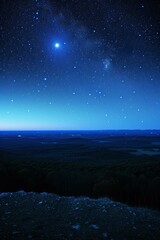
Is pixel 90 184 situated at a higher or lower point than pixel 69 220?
lower

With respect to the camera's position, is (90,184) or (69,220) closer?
(69,220)

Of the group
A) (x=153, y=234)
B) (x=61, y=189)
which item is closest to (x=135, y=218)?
(x=153, y=234)

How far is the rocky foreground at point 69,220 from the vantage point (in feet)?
25.7

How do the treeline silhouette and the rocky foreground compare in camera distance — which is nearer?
the rocky foreground

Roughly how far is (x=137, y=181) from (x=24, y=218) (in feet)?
51.8

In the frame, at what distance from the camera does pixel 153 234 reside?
27.2ft

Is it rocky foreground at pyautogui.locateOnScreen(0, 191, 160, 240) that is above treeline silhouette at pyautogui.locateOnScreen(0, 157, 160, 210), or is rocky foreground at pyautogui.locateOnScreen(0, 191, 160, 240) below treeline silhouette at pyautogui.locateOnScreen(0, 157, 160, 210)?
above

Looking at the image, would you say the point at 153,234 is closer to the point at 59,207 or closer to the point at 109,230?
the point at 109,230

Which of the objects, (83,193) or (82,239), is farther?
(83,193)

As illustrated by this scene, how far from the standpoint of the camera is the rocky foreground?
7.82 meters

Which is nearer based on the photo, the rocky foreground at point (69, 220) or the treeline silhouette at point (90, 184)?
the rocky foreground at point (69, 220)

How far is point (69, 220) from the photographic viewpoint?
9.02m

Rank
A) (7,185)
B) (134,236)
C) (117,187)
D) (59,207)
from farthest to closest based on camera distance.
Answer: (7,185) < (117,187) < (59,207) < (134,236)

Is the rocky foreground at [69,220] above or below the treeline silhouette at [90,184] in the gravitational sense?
above
